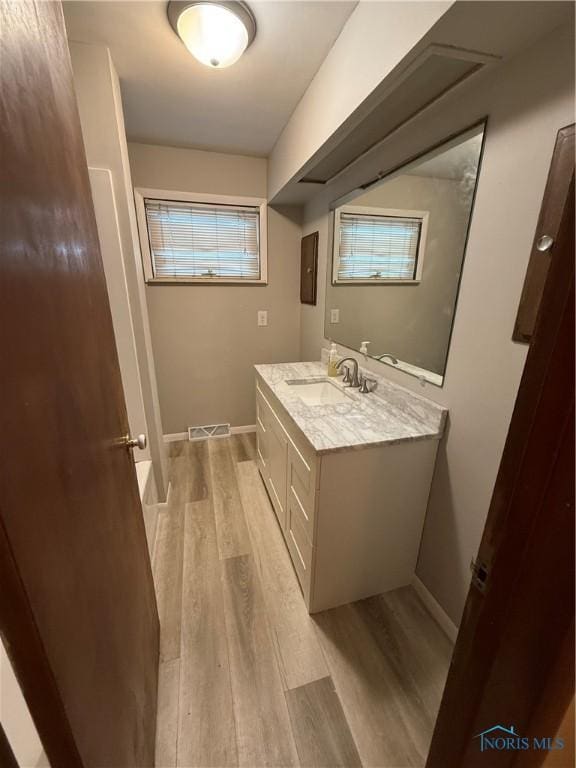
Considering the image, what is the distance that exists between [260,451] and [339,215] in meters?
1.79

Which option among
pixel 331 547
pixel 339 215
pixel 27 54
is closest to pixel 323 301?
pixel 339 215

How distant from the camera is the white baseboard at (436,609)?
133 cm

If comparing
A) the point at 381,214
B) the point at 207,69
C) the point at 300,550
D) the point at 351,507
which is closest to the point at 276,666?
the point at 300,550

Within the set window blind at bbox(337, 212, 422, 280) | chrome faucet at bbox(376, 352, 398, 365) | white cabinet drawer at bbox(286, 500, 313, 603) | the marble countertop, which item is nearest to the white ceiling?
window blind at bbox(337, 212, 422, 280)

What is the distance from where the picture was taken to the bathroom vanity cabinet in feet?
4.08

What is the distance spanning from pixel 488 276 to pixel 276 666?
172 cm

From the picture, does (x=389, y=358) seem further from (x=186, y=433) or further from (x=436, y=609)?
(x=186, y=433)

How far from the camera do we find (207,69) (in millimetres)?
1427

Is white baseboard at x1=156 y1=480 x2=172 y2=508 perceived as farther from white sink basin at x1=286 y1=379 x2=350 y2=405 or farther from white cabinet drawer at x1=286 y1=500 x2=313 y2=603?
white sink basin at x1=286 y1=379 x2=350 y2=405

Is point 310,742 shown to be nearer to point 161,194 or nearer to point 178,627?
point 178,627

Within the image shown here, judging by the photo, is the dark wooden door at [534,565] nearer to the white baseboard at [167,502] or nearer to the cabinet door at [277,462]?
the cabinet door at [277,462]

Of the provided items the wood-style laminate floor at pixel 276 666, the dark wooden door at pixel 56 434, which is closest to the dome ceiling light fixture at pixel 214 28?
the dark wooden door at pixel 56 434

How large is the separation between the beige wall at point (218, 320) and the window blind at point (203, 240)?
0.12 m

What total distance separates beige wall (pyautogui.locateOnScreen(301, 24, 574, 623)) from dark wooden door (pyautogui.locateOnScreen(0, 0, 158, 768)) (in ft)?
4.04
